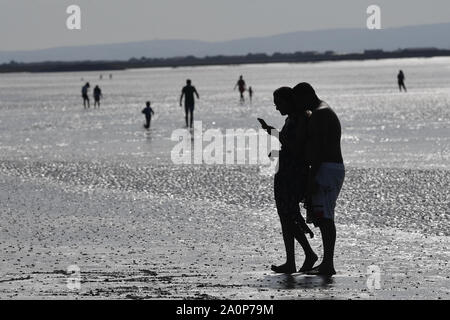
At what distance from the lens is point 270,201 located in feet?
50.1

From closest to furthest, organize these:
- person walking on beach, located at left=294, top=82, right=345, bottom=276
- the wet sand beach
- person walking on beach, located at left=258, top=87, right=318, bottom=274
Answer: the wet sand beach → person walking on beach, located at left=294, top=82, right=345, bottom=276 → person walking on beach, located at left=258, top=87, right=318, bottom=274

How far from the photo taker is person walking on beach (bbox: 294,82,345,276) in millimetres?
9625

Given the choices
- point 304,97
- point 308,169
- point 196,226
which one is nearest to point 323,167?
point 308,169

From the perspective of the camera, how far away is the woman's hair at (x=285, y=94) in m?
9.74

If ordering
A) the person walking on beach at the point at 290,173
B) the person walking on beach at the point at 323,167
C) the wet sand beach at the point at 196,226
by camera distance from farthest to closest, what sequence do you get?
the person walking on beach at the point at 290,173 < the person walking on beach at the point at 323,167 < the wet sand beach at the point at 196,226

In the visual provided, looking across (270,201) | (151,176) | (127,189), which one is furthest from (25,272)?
(151,176)

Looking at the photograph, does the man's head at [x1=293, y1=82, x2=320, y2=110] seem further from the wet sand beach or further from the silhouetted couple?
the wet sand beach

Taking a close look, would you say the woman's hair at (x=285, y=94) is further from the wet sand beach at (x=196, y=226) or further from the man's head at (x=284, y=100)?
the wet sand beach at (x=196, y=226)

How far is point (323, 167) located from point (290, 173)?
11.9 inches

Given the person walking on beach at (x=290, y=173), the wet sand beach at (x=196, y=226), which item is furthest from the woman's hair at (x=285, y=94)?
the wet sand beach at (x=196, y=226)

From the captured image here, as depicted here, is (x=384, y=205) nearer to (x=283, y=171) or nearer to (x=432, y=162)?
(x=283, y=171)

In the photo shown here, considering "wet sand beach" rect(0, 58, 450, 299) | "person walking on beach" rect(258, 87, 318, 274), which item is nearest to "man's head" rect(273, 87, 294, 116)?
"person walking on beach" rect(258, 87, 318, 274)

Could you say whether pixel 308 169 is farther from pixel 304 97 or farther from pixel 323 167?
A: pixel 304 97

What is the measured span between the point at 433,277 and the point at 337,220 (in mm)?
3963
